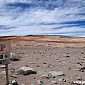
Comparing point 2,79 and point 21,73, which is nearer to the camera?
point 2,79

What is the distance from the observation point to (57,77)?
39.6ft

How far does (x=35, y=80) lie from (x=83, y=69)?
327cm

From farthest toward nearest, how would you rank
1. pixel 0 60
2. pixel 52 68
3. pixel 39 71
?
pixel 52 68, pixel 39 71, pixel 0 60

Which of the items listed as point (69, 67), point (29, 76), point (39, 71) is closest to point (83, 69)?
point (69, 67)

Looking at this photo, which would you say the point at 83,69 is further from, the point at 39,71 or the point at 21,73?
the point at 21,73

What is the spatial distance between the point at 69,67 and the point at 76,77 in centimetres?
280

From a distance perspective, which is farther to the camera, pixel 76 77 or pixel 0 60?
pixel 76 77

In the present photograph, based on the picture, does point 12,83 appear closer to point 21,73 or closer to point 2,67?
point 21,73

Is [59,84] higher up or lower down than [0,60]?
lower down

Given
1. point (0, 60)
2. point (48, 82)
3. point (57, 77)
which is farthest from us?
point (57, 77)

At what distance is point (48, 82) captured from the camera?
11328 mm

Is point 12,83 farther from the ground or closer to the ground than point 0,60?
closer to the ground

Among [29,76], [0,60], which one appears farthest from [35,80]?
[0,60]

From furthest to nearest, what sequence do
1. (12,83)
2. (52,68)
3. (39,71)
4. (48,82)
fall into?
(52,68) → (39,71) → (48,82) → (12,83)
